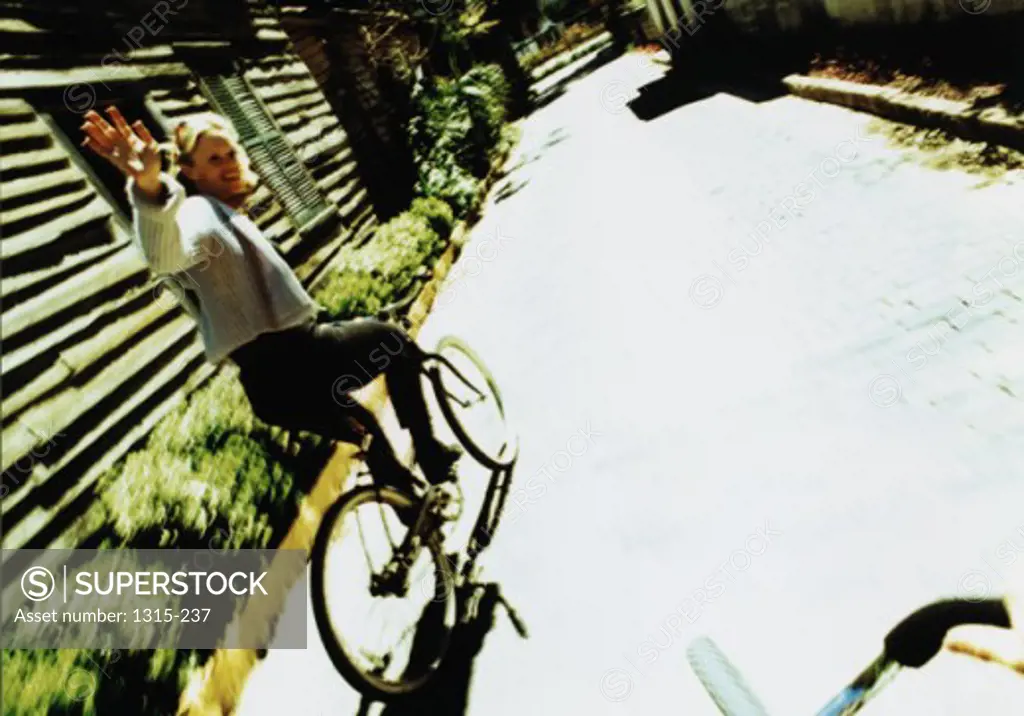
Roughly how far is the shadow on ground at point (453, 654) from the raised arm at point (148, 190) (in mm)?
2023

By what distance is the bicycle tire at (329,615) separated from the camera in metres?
A: 2.28

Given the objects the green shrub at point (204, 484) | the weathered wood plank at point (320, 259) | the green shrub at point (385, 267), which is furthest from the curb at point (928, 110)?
the weathered wood plank at point (320, 259)

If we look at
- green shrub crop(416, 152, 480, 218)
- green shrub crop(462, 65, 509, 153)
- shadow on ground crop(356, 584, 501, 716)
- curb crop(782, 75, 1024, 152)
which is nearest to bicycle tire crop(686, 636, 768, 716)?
shadow on ground crop(356, 584, 501, 716)

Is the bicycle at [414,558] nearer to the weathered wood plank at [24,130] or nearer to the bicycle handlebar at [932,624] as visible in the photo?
the bicycle handlebar at [932,624]

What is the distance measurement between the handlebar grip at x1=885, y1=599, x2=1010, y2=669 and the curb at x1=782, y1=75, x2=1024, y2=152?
5.09 metres

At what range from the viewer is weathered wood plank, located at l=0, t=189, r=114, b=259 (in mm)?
4285

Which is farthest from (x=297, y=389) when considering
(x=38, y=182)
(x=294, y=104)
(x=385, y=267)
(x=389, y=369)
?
(x=294, y=104)

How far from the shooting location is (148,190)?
215 centimetres

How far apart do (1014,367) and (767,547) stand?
1.63 meters

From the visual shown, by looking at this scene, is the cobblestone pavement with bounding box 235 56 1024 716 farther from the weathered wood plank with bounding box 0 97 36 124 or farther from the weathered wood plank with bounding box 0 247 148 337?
the weathered wood plank with bounding box 0 97 36 124

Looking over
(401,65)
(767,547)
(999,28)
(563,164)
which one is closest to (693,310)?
(767,547)

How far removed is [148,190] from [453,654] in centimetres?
243

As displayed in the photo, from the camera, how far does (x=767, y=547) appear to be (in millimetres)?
2730

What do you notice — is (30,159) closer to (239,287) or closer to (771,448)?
(239,287)
